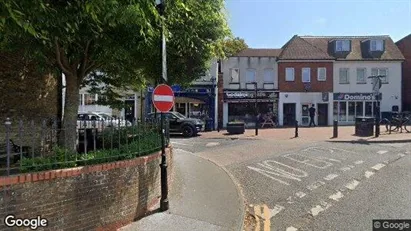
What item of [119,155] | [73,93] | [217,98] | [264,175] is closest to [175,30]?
[73,93]

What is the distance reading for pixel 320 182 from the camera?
32.6 feet

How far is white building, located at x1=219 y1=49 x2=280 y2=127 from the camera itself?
3325 centimetres

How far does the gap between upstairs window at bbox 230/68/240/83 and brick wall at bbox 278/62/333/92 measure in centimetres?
393

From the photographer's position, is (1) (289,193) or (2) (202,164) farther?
(2) (202,164)

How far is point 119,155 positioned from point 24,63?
4.18 meters

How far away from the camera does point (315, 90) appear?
3406cm

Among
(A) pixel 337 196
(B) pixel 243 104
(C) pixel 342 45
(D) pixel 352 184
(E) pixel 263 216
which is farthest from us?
(C) pixel 342 45

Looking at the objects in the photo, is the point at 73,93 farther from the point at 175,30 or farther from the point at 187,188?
the point at 187,188

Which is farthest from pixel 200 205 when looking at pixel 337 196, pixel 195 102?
pixel 195 102

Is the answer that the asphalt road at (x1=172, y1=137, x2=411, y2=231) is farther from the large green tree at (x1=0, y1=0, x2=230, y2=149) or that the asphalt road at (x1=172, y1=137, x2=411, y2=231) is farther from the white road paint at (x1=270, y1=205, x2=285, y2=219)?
the large green tree at (x1=0, y1=0, x2=230, y2=149)

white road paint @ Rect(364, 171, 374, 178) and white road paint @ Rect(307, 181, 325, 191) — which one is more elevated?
white road paint @ Rect(364, 171, 374, 178)

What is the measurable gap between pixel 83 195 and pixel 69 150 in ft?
3.17

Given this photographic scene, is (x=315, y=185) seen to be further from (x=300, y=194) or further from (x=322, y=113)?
(x=322, y=113)

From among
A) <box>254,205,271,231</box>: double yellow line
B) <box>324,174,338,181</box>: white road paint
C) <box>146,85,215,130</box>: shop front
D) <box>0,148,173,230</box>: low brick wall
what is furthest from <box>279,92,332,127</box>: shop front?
<box>0,148,173,230</box>: low brick wall
